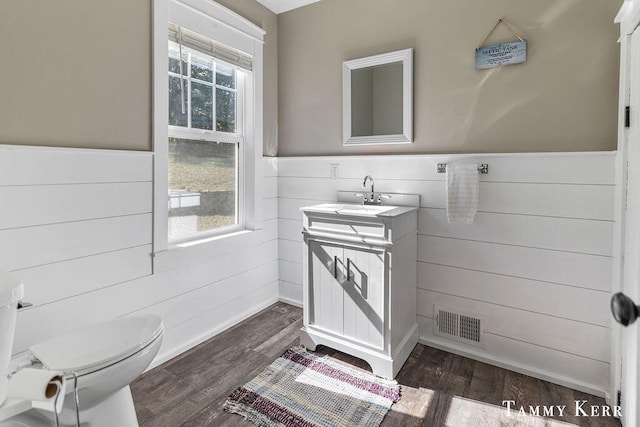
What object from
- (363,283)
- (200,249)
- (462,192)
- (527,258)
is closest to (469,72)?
(462,192)

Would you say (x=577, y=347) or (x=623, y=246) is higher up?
(x=623, y=246)

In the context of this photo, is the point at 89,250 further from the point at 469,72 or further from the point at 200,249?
the point at 469,72

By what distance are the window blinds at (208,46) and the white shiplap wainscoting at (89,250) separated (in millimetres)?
755

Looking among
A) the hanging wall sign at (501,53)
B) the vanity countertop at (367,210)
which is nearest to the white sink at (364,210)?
the vanity countertop at (367,210)

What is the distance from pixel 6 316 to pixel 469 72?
2.33m

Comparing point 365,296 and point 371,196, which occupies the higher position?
point 371,196

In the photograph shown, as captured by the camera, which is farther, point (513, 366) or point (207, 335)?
point (207, 335)

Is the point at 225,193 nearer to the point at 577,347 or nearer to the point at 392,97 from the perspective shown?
the point at 392,97

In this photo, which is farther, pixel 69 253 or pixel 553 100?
pixel 553 100

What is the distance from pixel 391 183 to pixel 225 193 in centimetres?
117

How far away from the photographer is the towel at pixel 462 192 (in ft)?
6.65

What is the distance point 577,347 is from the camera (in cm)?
187

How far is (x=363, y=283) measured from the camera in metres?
1.99

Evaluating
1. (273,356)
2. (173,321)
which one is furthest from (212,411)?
(173,321)
